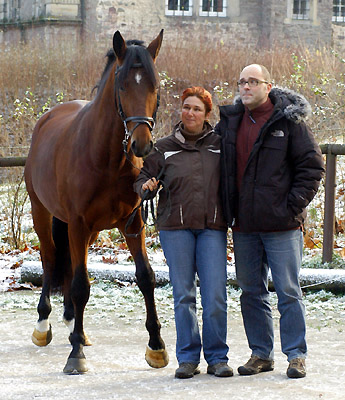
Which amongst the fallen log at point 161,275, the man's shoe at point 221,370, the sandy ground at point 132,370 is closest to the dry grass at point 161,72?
the fallen log at point 161,275

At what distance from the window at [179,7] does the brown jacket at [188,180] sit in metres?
28.4

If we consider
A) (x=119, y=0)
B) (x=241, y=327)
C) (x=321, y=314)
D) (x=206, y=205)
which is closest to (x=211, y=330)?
(x=206, y=205)

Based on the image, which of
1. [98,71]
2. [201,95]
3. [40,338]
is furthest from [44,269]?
[98,71]

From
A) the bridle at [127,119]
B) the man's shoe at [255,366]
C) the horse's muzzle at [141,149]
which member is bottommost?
the man's shoe at [255,366]

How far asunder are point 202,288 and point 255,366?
2.01ft

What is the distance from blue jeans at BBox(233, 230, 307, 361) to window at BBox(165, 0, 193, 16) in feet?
93.5

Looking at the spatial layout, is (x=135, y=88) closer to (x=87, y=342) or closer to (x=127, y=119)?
(x=127, y=119)

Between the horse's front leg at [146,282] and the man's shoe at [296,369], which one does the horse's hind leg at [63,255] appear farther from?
the man's shoe at [296,369]

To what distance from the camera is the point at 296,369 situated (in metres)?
4.97

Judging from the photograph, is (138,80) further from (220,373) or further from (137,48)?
(220,373)

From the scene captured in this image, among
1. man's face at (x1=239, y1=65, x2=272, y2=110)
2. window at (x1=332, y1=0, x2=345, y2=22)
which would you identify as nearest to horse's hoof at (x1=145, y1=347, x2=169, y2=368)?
man's face at (x1=239, y1=65, x2=272, y2=110)

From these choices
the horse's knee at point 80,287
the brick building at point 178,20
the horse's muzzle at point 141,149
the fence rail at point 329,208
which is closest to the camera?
the horse's muzzle at point 141,149

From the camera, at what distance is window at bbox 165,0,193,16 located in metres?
32.7

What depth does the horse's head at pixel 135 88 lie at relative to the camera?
5020 millimetres
